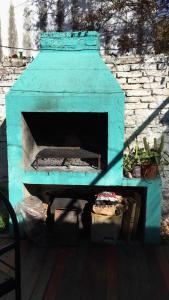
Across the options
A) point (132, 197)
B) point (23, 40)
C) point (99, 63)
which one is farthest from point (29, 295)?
point (23, 40)

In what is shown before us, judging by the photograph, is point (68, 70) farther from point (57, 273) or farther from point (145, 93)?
point (57, 273)

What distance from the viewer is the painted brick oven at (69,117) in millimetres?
4535

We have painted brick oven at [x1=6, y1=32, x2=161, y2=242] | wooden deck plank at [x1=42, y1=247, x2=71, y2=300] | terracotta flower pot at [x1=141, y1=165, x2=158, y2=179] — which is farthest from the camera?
terracotta flower pot at [x1=141, y1=165, x2=158, y2=179]

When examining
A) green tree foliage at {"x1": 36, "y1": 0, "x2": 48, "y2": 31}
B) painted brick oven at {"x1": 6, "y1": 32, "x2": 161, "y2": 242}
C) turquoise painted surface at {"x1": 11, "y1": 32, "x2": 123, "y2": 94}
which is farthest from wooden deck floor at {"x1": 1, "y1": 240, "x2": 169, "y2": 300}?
green tree foliage at {"x1": 36, "y1": 0, "x2": 48, "y2": 31}

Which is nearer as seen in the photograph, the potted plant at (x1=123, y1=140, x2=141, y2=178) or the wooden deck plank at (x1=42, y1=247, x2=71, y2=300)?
the wooden deck plank at (x1=42, y1=247, x2=71, y2=300)

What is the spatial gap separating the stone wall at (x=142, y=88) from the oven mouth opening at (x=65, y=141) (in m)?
0.57

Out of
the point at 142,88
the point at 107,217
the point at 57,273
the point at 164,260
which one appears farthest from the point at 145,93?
the point at 57,273

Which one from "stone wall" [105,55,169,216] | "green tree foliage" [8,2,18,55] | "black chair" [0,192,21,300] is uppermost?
"green tree foliage" [8,2,18,55]

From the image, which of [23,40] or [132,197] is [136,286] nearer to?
[132,197]

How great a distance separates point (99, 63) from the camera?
4844mm

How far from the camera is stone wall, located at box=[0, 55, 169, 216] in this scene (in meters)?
5.43

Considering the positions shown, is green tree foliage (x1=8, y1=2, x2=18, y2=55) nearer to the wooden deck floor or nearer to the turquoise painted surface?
the turquoise painted surface

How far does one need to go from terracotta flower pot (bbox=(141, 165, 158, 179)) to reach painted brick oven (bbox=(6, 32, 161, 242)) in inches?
3.8

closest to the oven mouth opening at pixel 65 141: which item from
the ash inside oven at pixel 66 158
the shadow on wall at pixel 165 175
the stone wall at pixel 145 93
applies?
the ash inside oven at pixel 66 158
